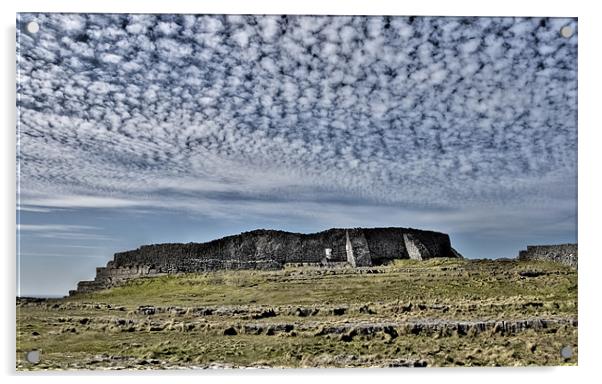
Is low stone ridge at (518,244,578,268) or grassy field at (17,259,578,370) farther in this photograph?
low stone ridge at (518,244,578,268)

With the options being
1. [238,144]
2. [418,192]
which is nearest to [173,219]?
[238,144]

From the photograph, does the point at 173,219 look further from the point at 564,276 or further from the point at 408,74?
the point at 564,276

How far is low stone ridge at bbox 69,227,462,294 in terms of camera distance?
15.1ft

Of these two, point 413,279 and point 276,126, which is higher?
point 276,126

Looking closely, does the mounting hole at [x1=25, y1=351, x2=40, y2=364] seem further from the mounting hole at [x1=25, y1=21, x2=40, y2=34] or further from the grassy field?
the mounting hole at [x1=25, y1=21, x2=40, y2=34]

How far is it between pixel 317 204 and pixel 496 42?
2127 millimetres

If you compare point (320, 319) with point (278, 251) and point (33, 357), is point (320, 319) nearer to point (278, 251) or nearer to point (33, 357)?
point (278, 251)

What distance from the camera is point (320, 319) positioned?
470cm

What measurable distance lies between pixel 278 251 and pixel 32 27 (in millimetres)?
2809

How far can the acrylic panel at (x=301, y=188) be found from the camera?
14.9ft

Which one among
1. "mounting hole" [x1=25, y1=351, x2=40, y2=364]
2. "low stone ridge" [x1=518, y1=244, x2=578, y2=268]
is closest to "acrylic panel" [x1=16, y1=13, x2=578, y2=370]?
"low stone ridge" [x1=518, y1=244, x2=578, y2=268]

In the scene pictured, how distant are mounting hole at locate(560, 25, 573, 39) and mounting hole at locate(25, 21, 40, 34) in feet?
14.9

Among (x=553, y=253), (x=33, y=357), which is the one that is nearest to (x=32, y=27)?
(x=33, y=357)

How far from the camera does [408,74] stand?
475 cm
